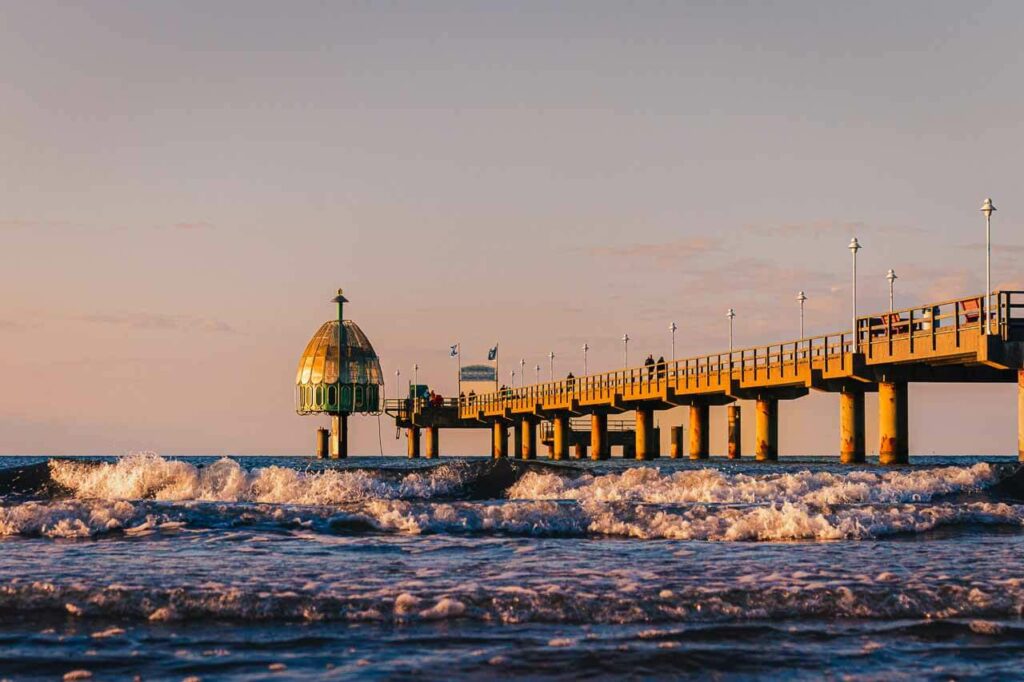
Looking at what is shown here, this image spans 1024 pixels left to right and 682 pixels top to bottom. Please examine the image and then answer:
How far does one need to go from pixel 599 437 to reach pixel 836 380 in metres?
32.2

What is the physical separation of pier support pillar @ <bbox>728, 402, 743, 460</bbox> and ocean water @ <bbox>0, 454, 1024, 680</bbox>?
4142 cm

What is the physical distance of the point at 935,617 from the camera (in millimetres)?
9977

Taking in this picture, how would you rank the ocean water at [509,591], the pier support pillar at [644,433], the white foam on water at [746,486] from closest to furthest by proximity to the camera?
the ocean water at [509,591]
the white foam on water at [746,486]
the pier support pillar at [644,433]

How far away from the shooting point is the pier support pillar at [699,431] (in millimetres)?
61469

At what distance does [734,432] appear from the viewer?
61.0 m

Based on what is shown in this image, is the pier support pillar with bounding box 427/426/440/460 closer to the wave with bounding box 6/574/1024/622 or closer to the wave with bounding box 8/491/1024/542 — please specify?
the wave with bounding box 8/491/1024/542

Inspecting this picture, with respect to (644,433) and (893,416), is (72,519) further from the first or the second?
(644,433)

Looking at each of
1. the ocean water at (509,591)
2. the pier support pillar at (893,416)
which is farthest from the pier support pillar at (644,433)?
the ocean water at (509,591)

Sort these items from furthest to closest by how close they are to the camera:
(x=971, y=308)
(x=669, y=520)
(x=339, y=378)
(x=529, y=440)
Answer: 1. (x=339, y=378)
2. (x=529, y=440)
3. (x=971, y=308)
4. (x=669, y=520)

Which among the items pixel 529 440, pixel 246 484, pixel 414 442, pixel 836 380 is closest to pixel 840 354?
pixel 836 380

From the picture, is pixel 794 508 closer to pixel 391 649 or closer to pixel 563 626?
pixel 563 626

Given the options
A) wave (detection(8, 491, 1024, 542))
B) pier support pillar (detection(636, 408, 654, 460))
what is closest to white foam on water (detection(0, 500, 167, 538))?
wave (detection(8, 491, 1024, 542))

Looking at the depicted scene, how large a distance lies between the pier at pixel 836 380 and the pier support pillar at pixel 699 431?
0.18 ft

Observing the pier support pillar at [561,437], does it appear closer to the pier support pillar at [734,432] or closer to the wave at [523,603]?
the pier support pillar at [734,432]
